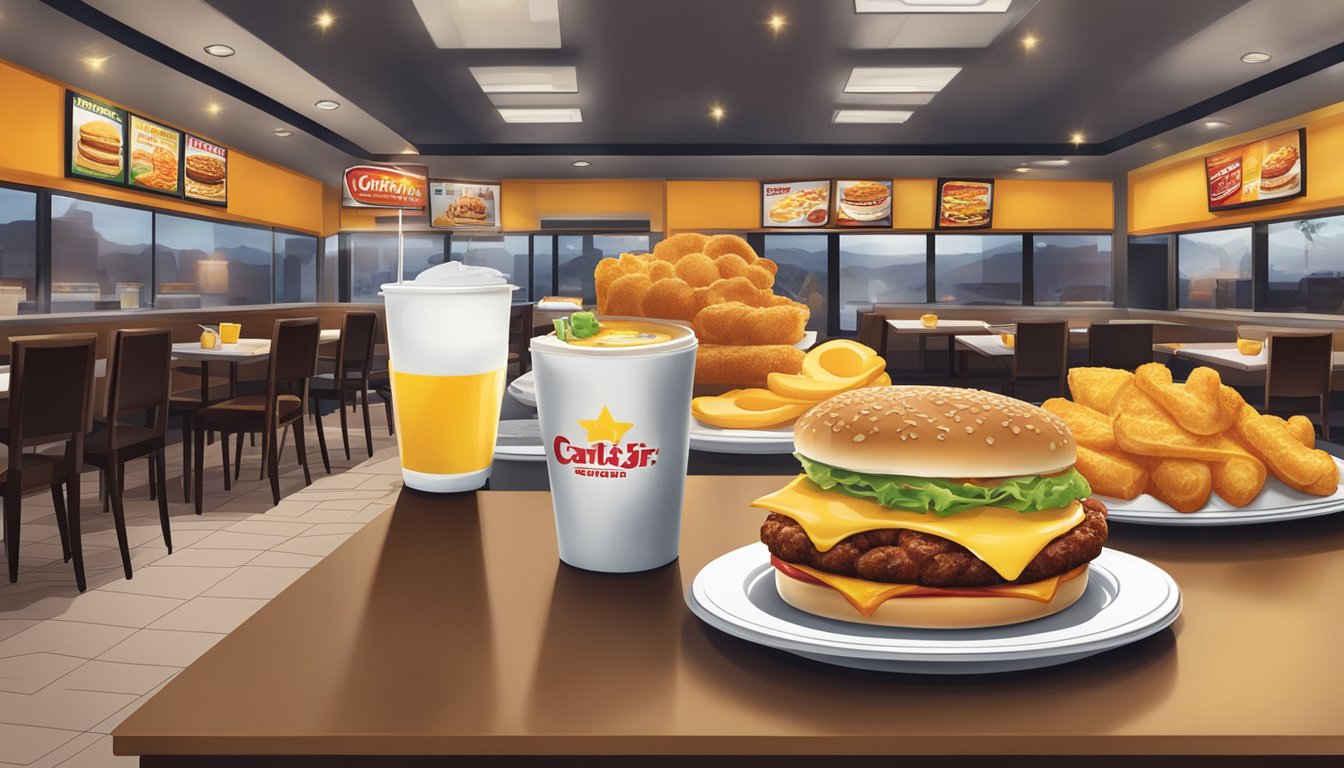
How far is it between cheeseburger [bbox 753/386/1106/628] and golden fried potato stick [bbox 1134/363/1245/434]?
0.85 feet

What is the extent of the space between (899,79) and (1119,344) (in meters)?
2.71

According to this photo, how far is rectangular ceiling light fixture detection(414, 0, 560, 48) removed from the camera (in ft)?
16.8

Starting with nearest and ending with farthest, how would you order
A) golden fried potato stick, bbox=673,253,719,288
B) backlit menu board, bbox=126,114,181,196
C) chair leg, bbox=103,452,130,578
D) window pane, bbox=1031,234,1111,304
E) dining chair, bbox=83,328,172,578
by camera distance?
golden fried potato stick, bbox=673,253,719,288, chair leg, bbox=103,452,130,578, dining chair, bbox=83,328,172,578, backlit menu board, bbox=126,114,181,196, window pane, bbox=1031,234,1111,304

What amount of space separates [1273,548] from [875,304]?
10264mm

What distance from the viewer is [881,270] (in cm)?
1115

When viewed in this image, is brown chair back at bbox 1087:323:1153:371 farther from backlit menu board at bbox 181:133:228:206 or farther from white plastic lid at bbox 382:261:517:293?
backlit menu board at bbox 181:133:228:206

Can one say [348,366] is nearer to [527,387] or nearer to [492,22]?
[492,22]

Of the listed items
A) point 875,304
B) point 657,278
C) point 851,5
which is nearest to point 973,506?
point 657,278

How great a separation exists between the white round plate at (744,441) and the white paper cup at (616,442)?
1.61ft

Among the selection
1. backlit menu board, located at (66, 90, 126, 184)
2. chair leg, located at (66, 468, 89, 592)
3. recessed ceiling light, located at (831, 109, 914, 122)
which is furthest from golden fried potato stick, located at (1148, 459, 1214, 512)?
recessed ceiling light, located at (831, 109, 914, 122)

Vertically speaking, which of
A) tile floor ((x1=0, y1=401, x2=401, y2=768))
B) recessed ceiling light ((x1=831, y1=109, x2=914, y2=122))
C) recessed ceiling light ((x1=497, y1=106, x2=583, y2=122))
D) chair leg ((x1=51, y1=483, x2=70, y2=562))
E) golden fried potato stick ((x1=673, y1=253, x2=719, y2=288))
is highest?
recessed ceiling light ((x1=497, y1=106, x2=583, y2=122))

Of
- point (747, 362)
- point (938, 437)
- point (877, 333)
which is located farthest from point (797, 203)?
point (938, 437)

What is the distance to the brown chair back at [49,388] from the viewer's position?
3.08 m

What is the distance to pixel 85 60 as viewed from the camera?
5539 millimetres
